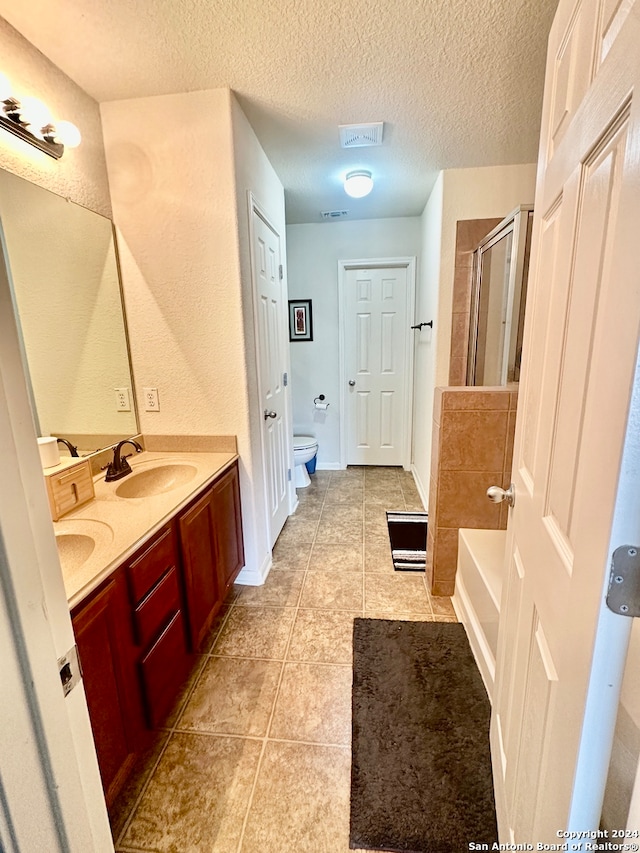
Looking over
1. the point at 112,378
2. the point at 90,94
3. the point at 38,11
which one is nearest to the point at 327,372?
the point at 112,378

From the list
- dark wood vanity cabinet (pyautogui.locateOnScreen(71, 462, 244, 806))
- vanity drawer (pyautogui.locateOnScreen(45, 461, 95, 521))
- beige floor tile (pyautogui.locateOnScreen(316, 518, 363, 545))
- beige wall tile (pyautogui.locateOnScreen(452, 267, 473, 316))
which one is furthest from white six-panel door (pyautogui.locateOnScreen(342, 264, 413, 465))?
vanity drawer (pyautogui.locateOnScreen(45, 461, 95, 521))

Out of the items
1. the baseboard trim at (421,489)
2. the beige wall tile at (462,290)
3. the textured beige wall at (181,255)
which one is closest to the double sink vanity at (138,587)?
the textured beige wall at (181,255)

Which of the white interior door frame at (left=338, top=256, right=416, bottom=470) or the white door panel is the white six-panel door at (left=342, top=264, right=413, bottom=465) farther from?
the white door panel

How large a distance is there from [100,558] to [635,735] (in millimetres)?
1187

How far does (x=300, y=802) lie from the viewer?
1.11 metres

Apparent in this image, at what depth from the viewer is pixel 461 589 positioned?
73.1 inches

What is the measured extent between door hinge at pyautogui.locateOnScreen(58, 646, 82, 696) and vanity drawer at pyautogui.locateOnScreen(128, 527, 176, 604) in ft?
1.79

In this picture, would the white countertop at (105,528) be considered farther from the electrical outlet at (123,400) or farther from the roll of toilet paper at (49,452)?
the electrical outlet at (123,400)

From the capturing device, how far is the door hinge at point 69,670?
0.52 meters

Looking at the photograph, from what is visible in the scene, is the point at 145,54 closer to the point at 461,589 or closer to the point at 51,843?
the point at 51,843

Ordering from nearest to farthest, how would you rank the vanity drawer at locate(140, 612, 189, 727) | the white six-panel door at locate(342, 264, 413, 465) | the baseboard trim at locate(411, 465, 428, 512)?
the vanity drawer at locate(140, 612, 189, 727)
the baseboard trim at locate(411, 465, 428, 512)
the white six-panel door at locate(342, 264, 413, 465)

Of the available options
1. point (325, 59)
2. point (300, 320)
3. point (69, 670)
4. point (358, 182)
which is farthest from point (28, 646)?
point (300, 320)

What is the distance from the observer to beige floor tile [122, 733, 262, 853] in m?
1.03

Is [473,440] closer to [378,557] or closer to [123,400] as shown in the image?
[378,557]
